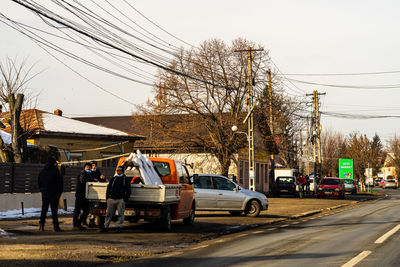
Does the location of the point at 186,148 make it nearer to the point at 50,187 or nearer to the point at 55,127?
the point at 55,127

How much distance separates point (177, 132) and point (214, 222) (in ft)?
76.1

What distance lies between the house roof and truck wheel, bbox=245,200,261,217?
14.1 m

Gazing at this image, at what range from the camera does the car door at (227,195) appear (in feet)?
73.8

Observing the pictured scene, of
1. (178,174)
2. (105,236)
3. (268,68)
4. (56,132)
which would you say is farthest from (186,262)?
(268,68)

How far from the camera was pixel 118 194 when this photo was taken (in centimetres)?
1471

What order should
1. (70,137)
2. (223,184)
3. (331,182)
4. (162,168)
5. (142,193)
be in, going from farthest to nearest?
(331,182)
(70,137)
(223,184)
(162,168)
(142,193)

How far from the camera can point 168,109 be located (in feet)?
139

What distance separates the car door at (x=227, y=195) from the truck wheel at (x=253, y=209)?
1.37ft

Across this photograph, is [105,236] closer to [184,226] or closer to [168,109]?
[184,226]

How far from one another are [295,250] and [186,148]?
31825 mm

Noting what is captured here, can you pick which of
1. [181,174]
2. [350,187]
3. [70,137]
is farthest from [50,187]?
[350,187]

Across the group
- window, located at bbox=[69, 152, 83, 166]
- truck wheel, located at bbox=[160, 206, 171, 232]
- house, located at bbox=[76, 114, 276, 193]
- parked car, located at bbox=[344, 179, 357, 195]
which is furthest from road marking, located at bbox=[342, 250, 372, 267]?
parked car, located at bbox=[344, 179, 357, 195]

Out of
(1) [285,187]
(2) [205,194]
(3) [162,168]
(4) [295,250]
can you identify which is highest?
(3) [162,168]

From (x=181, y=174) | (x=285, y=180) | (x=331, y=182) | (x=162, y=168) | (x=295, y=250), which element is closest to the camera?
(x=295, y=250)
